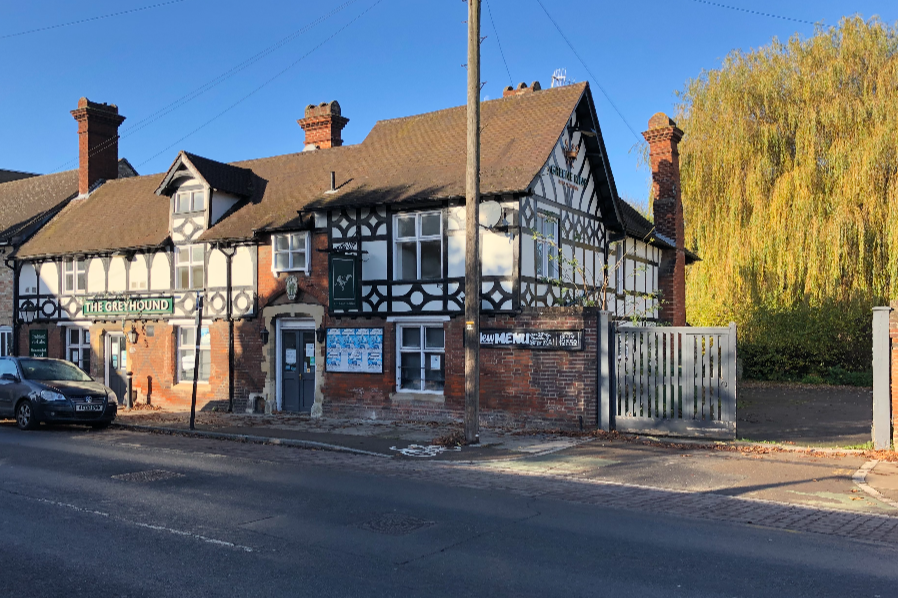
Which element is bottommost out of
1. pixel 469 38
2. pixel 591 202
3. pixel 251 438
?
pixel 251 438

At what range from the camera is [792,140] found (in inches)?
999

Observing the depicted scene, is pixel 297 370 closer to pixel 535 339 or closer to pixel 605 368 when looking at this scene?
pixel 535 339

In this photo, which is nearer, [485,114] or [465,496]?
[465,496]

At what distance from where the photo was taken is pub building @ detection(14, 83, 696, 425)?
A: 16.2 meters

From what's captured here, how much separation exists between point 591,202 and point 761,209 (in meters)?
8.51

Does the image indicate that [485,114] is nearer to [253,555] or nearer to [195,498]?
[195,498]

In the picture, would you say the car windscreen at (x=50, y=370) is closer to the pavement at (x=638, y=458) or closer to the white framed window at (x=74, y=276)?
the pavement at (x=638, y=458)

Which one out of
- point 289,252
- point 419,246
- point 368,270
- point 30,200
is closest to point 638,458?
point 419,246

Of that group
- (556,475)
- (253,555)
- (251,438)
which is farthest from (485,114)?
(253,555)

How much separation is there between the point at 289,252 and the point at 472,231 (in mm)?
7454

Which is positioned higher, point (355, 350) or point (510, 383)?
point (355, 350)

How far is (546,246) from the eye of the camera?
1745cm

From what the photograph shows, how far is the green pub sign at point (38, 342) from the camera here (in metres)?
25.3

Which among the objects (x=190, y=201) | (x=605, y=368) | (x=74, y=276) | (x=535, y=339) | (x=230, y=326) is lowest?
(x=605, y=368)
